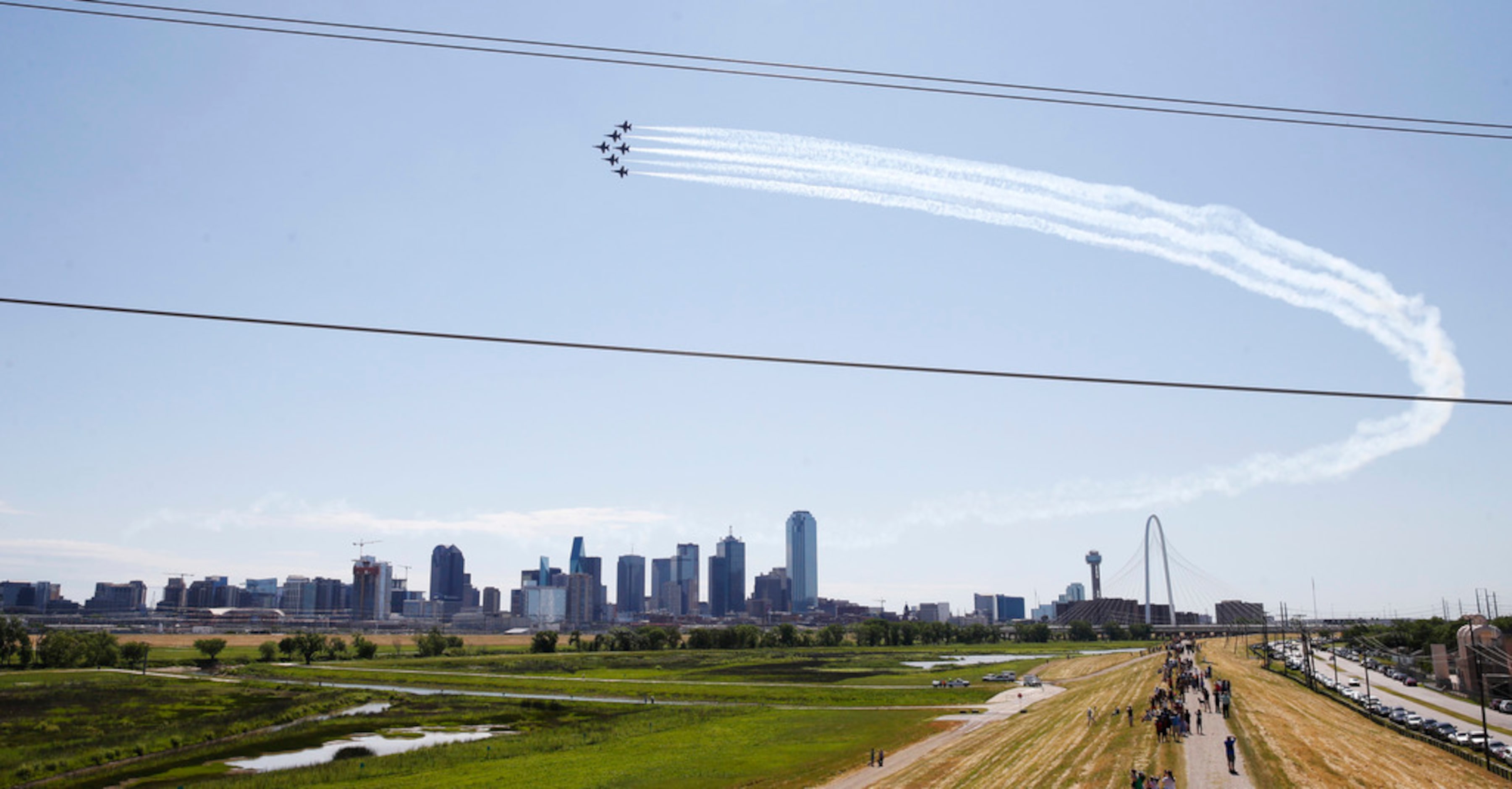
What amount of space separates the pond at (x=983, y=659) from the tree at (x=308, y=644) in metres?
113

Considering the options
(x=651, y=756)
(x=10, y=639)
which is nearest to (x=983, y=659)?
(x=651, y=756)

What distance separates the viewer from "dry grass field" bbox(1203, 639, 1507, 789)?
4331cm

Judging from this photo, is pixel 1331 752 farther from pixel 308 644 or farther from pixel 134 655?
pixel 308 644

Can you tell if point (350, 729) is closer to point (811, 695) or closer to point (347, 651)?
point (811, 695)

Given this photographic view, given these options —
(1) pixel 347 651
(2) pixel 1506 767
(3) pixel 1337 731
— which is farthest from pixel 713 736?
(1) pixel 347 651

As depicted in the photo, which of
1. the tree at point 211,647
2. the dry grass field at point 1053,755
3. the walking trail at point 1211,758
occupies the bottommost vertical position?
the tree at point 211,647

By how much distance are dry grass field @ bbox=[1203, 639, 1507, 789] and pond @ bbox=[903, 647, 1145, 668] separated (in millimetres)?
89349

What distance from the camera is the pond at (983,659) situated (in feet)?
525

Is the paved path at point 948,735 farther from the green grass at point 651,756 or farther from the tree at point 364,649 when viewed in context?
the tree at point 364,649

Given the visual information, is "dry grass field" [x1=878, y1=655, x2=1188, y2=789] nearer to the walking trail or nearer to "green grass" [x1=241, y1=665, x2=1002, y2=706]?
the walking trail

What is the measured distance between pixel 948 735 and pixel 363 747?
148ft

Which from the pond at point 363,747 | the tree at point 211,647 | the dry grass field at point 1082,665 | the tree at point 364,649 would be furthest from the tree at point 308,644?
the dry grass field at point 1082,665

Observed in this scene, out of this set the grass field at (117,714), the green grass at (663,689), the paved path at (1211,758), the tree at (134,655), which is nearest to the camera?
the paved path at (1211,758)

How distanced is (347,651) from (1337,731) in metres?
186
